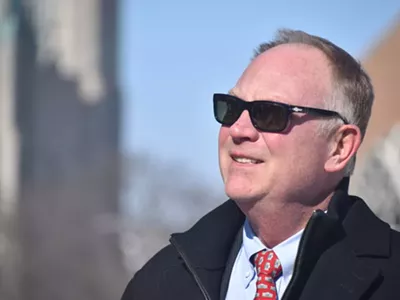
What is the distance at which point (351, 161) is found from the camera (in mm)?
2414

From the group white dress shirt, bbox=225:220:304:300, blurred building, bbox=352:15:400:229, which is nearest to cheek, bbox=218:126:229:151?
white dress shirt, bbox=225:220:304:300

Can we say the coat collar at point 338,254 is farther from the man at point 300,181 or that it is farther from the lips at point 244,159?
the lips at point 244,159

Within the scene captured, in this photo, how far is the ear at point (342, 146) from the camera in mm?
2332

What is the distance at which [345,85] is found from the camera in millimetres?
2328

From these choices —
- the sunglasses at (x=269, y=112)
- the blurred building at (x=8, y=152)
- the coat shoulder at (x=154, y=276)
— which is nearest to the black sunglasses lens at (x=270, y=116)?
the sunglasses at (x=269, y=112)

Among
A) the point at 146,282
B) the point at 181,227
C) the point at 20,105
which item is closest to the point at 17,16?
the point at 20,105

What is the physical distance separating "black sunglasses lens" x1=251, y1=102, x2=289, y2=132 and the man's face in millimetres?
19

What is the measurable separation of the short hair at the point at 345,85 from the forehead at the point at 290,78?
0.07ft

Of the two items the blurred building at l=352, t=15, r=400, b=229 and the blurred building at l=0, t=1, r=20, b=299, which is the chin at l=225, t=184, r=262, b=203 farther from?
the blurred building at l=0, t=1, r=20, b=299

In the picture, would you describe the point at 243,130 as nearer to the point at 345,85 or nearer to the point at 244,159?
the point at 244,159

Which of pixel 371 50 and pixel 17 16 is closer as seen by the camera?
pixel 371 50

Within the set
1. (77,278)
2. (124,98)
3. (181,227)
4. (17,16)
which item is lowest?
(77,278)

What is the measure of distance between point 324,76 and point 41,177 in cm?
3849

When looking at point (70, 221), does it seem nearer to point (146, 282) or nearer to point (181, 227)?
point (181, 227)
